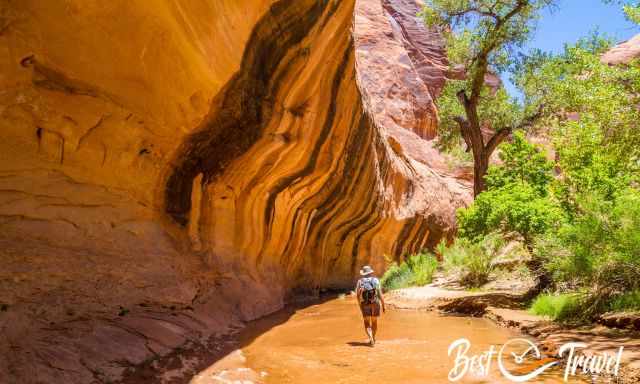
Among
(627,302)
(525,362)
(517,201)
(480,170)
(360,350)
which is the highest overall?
(480,170)

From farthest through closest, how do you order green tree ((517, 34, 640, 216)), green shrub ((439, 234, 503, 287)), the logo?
green shrub ((439, 234, 503, 287)) < green tree ((517, 34, 640, 216)) < the logo

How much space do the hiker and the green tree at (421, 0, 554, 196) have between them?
888 cm

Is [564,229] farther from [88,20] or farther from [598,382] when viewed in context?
[88,20]

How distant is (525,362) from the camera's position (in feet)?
16.7

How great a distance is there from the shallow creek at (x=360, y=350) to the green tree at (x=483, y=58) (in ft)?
26.8

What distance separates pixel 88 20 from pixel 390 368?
538 centimetres

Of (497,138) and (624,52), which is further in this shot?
(624,52)

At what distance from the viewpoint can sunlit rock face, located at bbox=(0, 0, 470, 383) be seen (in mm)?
5211

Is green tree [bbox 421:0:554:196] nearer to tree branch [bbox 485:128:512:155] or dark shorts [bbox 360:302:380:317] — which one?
tree branch [bbox 485:128:512:155]

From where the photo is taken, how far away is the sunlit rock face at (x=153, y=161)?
5.21m

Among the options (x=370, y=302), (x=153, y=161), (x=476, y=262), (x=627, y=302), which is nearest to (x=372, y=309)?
(x=370, y=302)

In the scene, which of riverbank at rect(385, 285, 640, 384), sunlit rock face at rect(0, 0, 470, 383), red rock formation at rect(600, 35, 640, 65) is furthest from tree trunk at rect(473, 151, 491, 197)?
red rock formation at rect(600, 35, 640, 65)

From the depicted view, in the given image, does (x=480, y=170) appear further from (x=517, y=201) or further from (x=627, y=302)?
(x=627, y=302)

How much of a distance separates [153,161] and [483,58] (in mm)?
12361
